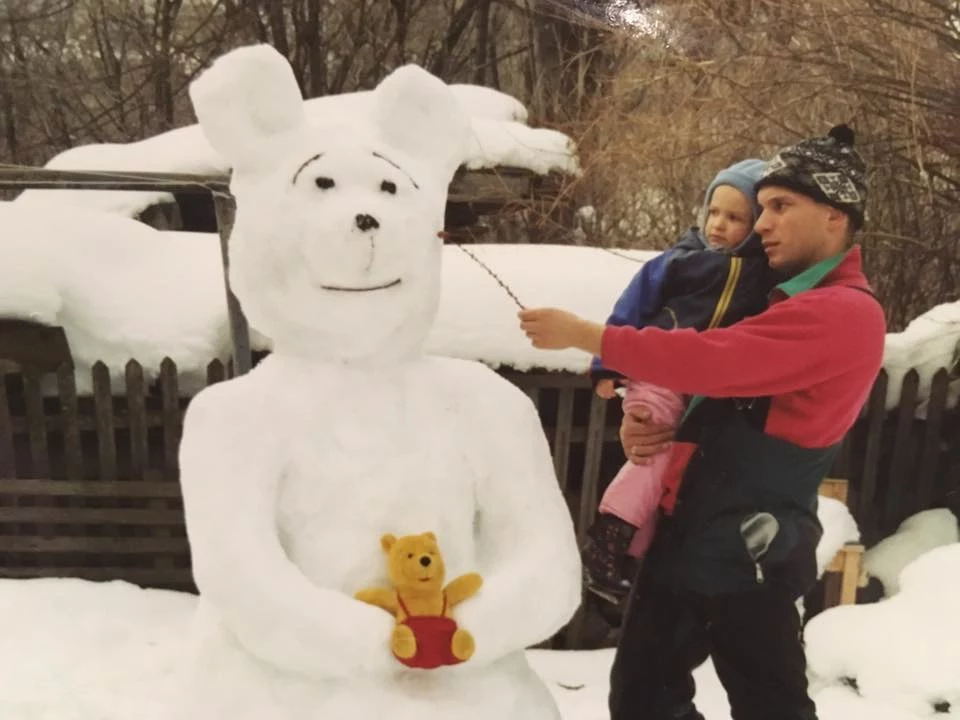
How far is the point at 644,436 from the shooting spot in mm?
2027

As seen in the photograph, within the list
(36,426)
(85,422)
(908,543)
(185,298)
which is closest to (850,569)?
(908,543)

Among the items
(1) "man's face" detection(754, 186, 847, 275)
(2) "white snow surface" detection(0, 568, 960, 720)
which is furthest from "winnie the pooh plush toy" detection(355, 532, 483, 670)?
(2) "white snow surface" detection(0, 568, 960, 720)

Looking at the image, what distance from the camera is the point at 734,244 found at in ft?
6.77

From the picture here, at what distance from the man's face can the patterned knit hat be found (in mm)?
19

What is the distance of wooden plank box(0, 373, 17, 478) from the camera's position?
4.03 m

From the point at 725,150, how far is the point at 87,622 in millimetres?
4672

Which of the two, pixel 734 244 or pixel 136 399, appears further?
pixel 136 399

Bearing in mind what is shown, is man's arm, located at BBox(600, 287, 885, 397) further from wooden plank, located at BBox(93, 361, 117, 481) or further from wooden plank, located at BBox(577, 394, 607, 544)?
wooden plank, located at BBox(93, 361, 117, 481)

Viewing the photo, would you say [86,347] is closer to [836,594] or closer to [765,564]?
[765,564]

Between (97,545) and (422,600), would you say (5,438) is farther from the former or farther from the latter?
(422,600)

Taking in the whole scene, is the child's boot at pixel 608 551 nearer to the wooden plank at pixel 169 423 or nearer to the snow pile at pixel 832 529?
the snow pile at pixel 832 529

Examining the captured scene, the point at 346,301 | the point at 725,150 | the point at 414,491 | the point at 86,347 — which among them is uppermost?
the point at 725,150

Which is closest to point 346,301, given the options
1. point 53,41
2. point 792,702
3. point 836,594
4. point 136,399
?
point 792,702

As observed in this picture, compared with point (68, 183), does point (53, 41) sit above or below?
above
